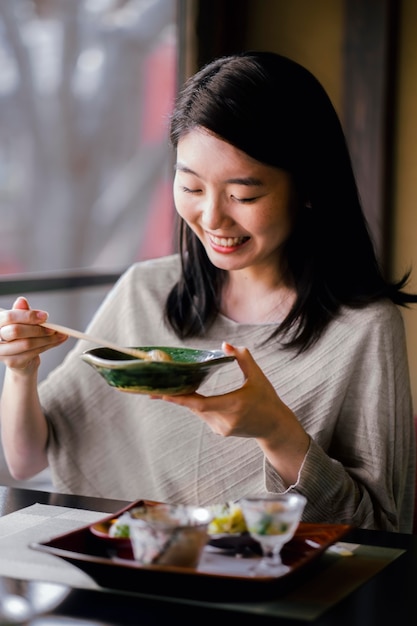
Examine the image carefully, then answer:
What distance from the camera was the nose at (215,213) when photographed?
168 centimetres

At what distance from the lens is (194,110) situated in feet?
5.74

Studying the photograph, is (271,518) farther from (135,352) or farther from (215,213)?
(215,213)

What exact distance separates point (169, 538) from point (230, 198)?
0.73 metres

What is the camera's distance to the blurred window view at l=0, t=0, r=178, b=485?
9.87ft

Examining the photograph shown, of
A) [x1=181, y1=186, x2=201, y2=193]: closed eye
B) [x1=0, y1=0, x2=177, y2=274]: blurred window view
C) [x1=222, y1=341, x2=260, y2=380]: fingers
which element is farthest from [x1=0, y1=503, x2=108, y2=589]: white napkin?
[x1=0, y1=0, x2=177, y2=274]: blurred window view

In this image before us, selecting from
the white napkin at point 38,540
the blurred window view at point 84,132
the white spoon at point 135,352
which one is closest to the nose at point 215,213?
the white spoon at point 135,352

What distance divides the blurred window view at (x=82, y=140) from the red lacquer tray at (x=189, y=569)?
5.52 feet

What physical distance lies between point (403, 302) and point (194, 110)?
0.53 m

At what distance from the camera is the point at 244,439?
1860mm

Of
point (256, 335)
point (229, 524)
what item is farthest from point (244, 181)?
point (229, 524)

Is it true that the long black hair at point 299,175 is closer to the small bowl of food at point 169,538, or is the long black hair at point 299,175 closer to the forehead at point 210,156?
the forehead at point 210,156

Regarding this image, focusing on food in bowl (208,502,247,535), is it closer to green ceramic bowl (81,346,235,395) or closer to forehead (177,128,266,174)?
green ceramic bowl (81,346,235,395)

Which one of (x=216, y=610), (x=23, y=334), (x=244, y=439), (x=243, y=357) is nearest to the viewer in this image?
(x=216, y=610)

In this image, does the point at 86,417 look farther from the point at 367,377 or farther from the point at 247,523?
the point at 247,523
